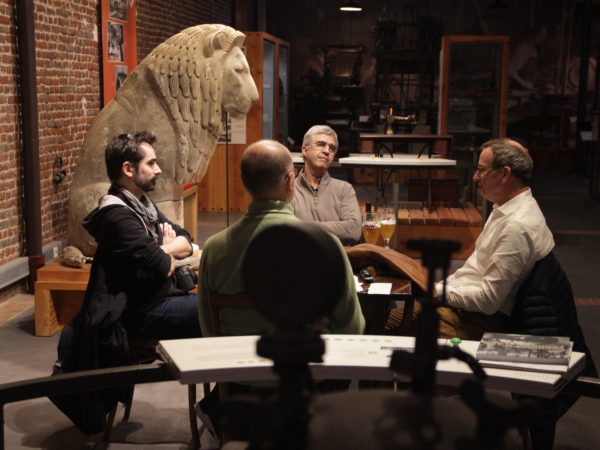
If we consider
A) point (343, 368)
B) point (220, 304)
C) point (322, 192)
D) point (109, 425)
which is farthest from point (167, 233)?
point (343, 368)

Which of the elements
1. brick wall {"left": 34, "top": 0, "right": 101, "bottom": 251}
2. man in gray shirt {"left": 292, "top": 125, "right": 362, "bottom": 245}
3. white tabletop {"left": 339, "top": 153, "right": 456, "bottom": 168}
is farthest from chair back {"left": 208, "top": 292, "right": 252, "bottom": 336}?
white tabletop {"left": 339, "top": 153, "right": 456, "bottom": 168}

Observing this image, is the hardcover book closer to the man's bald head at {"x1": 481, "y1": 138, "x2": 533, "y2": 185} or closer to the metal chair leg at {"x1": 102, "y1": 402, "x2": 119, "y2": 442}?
the man's bald head at {"x1": 481, "y1": 138, "x2": 533, "y2": 185}

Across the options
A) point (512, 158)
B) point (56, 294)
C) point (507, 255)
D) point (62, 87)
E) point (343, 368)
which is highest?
point (62, 87)

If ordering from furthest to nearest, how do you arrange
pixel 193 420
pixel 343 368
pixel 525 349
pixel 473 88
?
pixel 473 88
pixel 193 420
pixel 525 349
pixel 343 368

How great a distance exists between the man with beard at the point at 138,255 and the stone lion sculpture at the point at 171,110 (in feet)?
5.64

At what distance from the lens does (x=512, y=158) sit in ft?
10.2

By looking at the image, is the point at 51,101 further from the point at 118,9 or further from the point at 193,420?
→ the point at 193,420

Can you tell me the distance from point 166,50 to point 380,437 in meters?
4.93

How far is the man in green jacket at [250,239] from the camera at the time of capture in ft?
7.99

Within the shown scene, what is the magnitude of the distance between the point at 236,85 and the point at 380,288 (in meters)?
2.73

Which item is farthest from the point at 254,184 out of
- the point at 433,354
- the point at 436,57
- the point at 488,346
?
the point at 436,57

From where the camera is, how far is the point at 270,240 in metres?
0.75

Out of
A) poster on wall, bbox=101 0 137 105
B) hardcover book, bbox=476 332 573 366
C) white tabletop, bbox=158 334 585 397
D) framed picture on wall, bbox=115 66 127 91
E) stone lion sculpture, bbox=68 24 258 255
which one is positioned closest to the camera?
white tabletop, bbox=158 334 585 397

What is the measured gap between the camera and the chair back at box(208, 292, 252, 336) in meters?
2.45
